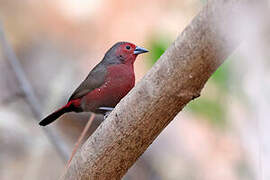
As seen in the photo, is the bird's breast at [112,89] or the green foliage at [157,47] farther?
the green foliage at [157,47]

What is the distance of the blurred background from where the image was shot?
4.25 meters

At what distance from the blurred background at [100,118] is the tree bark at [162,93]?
1309 mm

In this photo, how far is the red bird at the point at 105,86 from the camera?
3518 millimetres

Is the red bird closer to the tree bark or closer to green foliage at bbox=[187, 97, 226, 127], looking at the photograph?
green foliage at bbox=[187, 97, 226, 127]

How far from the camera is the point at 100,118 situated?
640cm

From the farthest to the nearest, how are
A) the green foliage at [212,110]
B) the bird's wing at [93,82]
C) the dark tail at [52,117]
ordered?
the green foliage at [212,110] → the dark tail at [52,117] → the bird's wing at [93,82]

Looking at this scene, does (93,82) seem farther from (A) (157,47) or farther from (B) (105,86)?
(A) (157,47)

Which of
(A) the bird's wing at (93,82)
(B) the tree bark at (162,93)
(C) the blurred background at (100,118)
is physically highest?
(B) the tree bark at (162,93)

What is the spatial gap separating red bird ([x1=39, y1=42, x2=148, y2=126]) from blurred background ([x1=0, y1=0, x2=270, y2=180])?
51 cm

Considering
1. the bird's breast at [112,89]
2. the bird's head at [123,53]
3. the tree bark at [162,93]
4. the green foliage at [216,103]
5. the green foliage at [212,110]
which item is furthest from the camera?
the green foliage at [212,110]

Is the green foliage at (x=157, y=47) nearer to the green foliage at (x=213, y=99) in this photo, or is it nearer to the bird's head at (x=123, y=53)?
the green foliage at (x=213, y=99)

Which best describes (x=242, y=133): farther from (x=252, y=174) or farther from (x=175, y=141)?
(x=175, y=141)

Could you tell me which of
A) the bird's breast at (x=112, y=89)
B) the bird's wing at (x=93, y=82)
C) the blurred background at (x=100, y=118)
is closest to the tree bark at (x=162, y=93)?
the bird's breast at (x=112, y=89)

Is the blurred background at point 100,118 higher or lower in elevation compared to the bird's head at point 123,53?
lower
